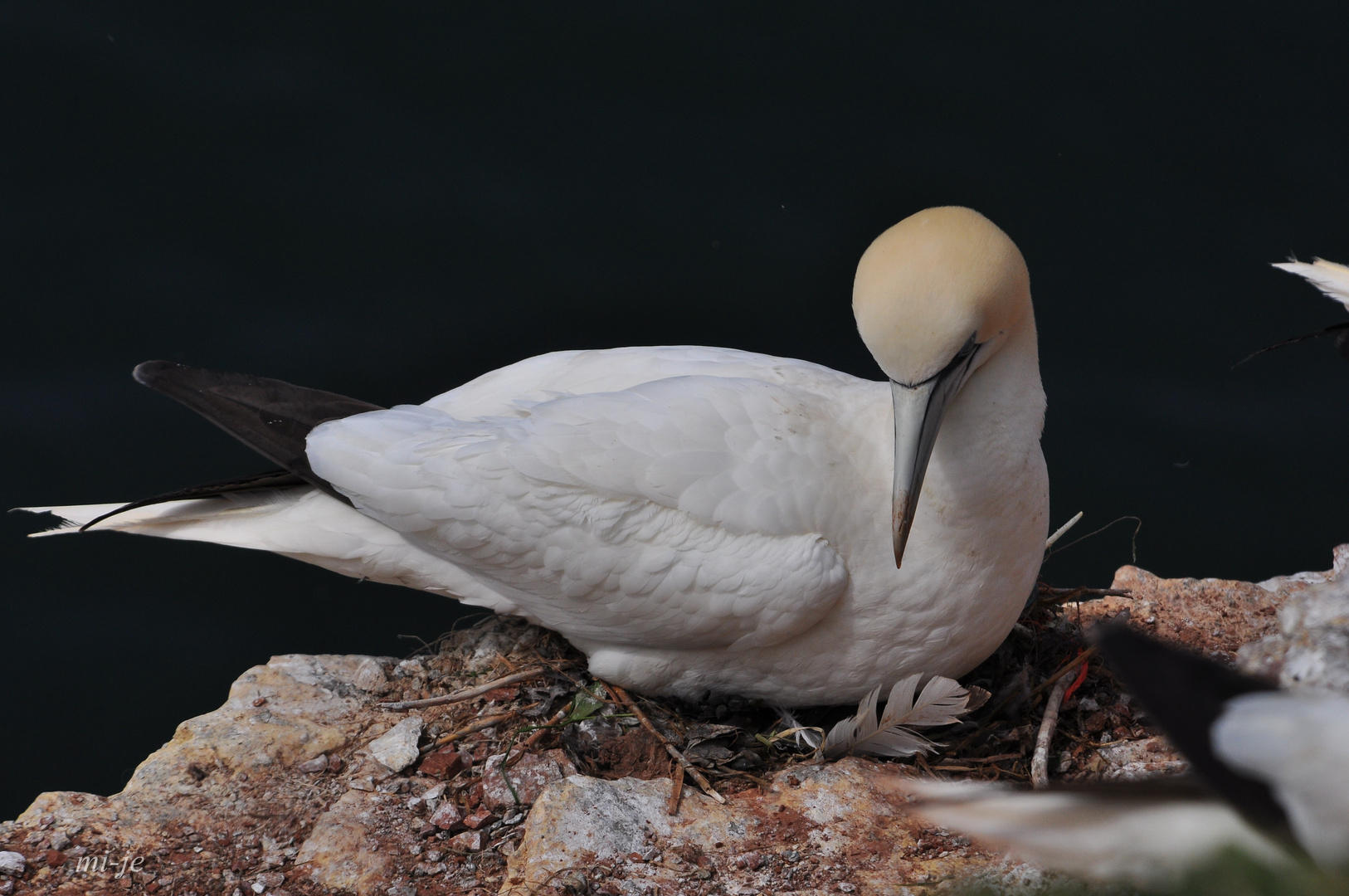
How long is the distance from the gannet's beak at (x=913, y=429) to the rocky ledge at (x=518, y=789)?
0.86 metres

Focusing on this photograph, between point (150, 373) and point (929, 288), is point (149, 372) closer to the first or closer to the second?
point (150, 373)

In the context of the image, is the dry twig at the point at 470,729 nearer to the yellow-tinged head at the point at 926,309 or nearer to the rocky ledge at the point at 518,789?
the rocky ledge at the point at 518,789

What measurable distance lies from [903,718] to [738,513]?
0.83 metres

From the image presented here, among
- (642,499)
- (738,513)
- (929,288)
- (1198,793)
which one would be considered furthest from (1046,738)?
(1198,793)

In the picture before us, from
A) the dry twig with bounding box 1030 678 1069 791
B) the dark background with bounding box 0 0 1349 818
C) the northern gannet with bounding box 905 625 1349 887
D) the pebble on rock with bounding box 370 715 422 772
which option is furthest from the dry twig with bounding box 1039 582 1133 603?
the northern gannet with bounding box 905 625 1349 887

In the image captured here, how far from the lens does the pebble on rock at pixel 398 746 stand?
356 cm

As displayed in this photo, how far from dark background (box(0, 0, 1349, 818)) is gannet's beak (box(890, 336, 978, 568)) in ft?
8.14

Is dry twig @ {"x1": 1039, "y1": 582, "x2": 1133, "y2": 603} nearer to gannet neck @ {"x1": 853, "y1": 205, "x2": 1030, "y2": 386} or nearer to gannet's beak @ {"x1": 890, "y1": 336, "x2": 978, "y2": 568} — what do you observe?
gannet's beak @ {"x1": 890, "y1": 336, "x2": 978, "y2": 568}

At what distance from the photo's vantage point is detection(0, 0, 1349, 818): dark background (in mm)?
5223

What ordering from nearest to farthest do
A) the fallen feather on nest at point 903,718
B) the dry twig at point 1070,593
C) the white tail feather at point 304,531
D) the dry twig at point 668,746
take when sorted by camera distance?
the dry twig at point 668,746 → the fallen feather on nest at point 903,718 → the white tail feather at point 304,531 → the dry twig at point 1070,593

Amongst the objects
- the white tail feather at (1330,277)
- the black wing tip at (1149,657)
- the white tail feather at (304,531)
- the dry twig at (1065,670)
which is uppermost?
the white tail feather at (1330,277)

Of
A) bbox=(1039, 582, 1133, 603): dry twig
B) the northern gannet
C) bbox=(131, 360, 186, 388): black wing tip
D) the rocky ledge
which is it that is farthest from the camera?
bbox=(1039, 582, 1133, 603): dry twig

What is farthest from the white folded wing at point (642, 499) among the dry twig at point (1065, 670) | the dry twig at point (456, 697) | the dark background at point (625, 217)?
the dark background at point (625, 217)

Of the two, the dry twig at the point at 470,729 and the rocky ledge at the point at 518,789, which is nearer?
the rocky ledge at the point at 518,789
